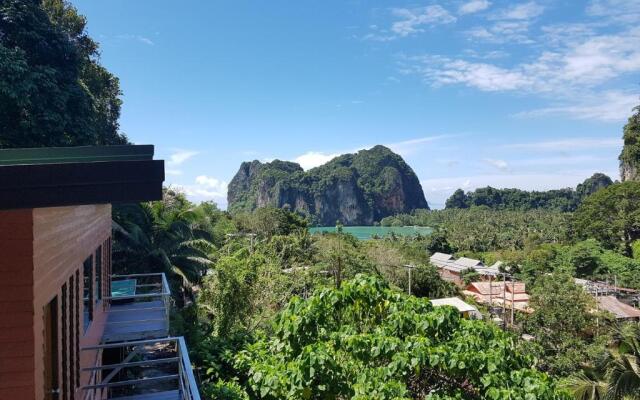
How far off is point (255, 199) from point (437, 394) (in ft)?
409

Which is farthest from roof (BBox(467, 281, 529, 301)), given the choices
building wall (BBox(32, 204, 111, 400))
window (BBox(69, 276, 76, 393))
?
window (BBox(69, 276, 76, 393))

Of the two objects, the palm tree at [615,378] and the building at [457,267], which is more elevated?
the palm tree at [615,378]

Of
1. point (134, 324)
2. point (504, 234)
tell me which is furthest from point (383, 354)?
point (504, 234)

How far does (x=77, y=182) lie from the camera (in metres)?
2.42

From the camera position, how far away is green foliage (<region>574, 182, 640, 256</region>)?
45.2 m

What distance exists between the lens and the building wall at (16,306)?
2.89 m

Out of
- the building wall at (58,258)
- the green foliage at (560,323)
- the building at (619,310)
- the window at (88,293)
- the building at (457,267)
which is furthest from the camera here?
the building at (457,267)

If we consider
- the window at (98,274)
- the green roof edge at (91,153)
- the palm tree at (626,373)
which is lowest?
the palm tree at (626,373)

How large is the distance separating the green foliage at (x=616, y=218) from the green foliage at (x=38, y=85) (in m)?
49.3

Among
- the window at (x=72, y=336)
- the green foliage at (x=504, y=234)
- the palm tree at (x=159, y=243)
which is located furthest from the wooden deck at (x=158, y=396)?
the green foliage at (x=504, y=234)

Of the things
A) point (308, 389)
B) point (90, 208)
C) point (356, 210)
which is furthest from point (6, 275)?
point (356, 210)

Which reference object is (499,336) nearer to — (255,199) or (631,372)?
(631,372)

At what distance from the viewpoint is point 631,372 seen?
890cm

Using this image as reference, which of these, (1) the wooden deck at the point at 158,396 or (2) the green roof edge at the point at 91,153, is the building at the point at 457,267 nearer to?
(1) the wooden deck at the point at 158,396
